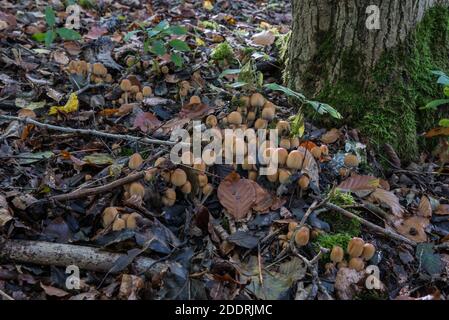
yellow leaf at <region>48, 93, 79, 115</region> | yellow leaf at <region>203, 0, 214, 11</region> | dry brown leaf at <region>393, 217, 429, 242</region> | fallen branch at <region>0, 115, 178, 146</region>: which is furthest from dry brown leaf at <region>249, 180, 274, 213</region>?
yellow leaf at <region>203, 0, 214, 11</region>

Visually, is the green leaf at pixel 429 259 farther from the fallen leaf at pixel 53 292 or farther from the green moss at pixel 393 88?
the fallen leaf at pixel 53 292

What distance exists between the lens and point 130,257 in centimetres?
235

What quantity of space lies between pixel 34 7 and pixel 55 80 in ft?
7.32

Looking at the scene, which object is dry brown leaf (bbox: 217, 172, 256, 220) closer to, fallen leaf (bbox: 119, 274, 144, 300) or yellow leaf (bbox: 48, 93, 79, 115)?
fallen leaf (bbox: 119, 274, 144, 300)

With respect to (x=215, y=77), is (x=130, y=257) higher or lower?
lower

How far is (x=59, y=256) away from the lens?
92.5 inches

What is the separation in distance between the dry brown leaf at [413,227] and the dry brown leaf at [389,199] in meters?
0.06

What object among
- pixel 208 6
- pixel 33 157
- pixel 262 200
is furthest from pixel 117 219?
pixel 208 6

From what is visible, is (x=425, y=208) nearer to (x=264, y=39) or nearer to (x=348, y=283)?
(x=348, y=283)

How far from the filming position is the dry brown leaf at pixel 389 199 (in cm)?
288

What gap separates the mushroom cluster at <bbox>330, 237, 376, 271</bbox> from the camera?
2428mm

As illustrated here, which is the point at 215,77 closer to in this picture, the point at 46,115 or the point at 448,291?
the point at 46,115
